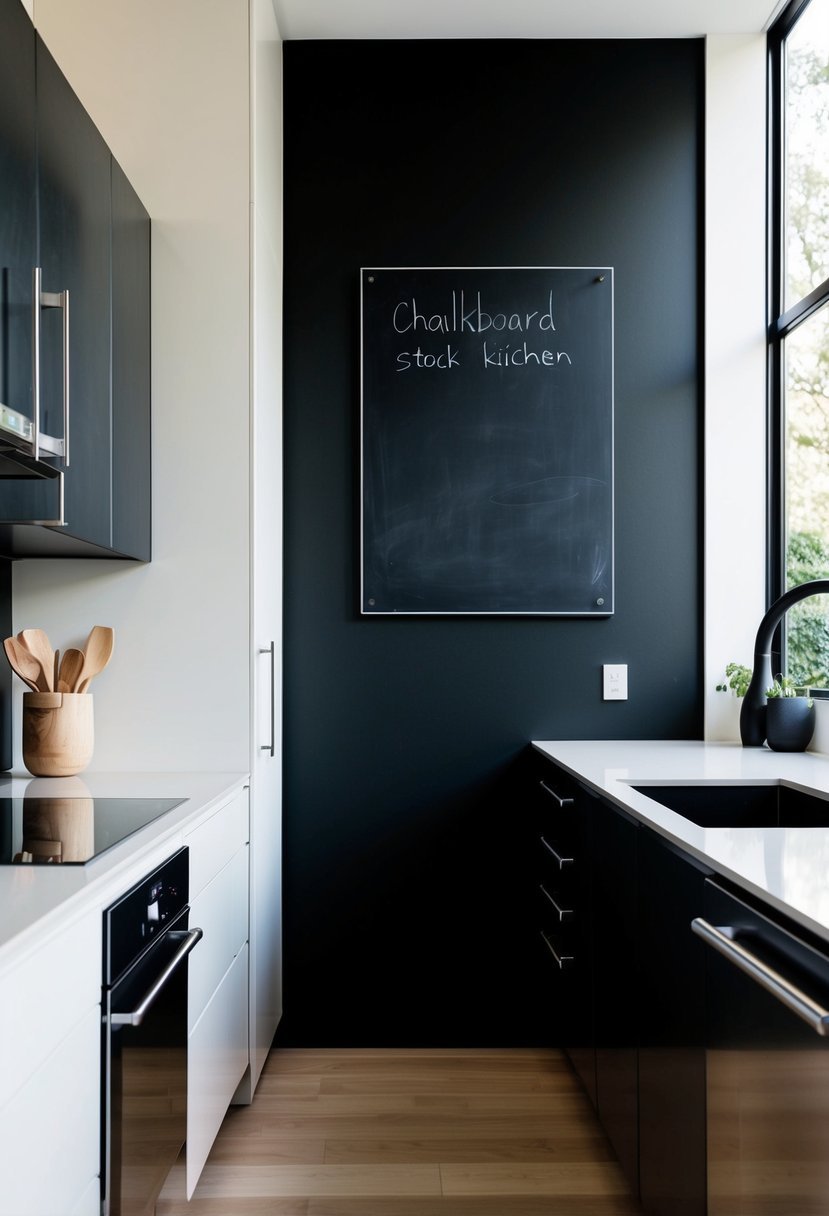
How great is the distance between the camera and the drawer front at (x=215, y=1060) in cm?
180

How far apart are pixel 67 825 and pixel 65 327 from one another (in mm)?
869

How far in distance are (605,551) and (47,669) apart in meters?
1.63

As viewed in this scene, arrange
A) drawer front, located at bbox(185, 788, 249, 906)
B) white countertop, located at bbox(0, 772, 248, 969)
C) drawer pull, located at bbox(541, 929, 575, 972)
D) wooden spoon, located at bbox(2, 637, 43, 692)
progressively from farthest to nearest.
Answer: drawer pull, located at bbox(541, 929, 575, 972) < wooden spoon, located at bbox(2, 637, 43, 692) < drawer front, located at bbox(185, 788, 249, 906) < white countertop, located at bbox(0, 772, 248, 969)

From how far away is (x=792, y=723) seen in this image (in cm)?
253

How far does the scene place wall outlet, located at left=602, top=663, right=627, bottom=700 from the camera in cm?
291

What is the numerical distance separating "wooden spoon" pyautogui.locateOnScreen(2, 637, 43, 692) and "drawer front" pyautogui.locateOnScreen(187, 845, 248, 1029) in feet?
2.03

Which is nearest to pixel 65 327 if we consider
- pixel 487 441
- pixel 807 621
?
pixel 487 441

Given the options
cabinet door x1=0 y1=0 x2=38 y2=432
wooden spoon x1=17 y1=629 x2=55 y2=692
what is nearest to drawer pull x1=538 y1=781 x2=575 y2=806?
wooden spoon x1=17 y1=629 x2=55 y2=692

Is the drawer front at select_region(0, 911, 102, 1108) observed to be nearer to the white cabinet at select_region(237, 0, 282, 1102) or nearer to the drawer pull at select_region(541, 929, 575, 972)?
the white cabinet at select_region(237, 0, 282, 1102)

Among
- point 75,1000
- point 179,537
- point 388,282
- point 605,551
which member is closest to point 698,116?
point 388,282

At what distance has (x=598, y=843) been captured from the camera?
2094 mm

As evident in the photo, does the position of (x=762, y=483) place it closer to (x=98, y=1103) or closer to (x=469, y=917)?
(x=469, y=917)

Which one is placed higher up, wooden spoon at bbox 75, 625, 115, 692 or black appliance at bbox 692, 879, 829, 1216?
wooden spoon at bbox 75, 625, 115, 692

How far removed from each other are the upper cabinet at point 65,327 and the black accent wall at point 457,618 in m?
0.73
